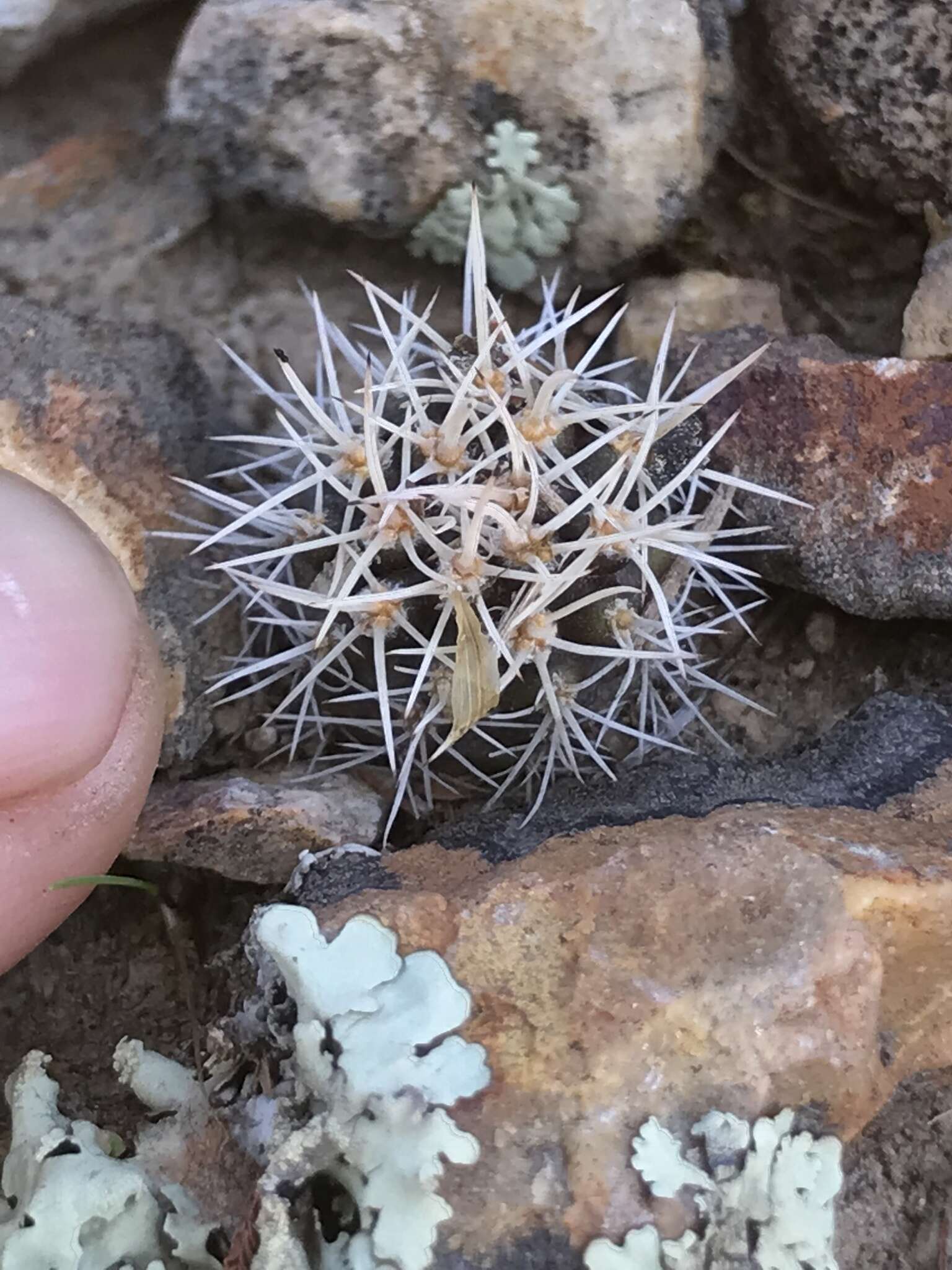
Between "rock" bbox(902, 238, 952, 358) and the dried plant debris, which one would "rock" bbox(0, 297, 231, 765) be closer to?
the dried plant debris

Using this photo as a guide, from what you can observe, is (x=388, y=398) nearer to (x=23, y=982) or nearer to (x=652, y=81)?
(x=652, y=81)

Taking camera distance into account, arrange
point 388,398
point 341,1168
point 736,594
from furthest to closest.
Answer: point 736,594, point 388,398, point 341,1168

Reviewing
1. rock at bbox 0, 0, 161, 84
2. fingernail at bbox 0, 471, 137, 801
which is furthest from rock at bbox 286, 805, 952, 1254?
rock at bbox 0, 0, 161, 84

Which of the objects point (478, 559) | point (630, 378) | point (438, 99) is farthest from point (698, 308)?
point (478, 559)

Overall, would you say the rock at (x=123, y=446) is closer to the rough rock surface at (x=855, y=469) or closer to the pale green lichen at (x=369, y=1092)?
the pale green lichen at (x=369, y=1092)

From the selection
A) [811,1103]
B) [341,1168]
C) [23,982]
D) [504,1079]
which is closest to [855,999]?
[811,1103]

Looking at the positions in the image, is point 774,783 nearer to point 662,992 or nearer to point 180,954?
point 662,992
